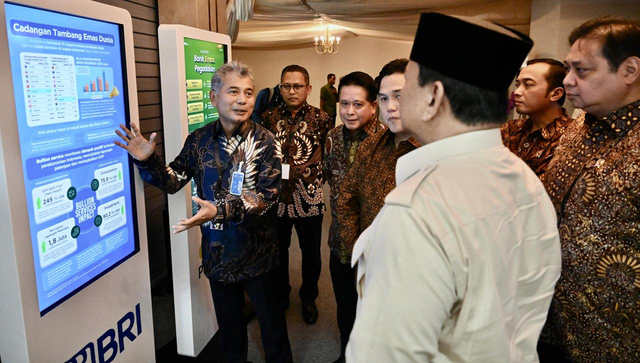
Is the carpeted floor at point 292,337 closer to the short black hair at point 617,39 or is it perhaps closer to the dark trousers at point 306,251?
the dark trousers at point 306,251

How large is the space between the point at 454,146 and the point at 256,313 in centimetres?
161

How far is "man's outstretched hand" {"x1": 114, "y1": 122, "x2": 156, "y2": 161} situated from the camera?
176 cm

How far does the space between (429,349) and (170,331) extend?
2.30m

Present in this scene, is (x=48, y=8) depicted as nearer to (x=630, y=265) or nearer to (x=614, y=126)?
(x=614, y=126)

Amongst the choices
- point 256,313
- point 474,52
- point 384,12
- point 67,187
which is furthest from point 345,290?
point 384,12

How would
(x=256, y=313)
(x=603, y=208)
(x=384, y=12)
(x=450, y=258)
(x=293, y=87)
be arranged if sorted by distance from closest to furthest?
(x=450, y=258) < (x=603, y=208) < (x=256, y=313) < (x=293, y=87) < (x=384, y=12)

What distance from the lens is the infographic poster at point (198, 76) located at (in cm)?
225

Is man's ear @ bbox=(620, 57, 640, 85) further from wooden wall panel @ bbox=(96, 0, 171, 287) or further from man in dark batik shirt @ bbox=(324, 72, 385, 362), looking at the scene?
wooden wall panel @ bbox=(96, 0, 171, 287)

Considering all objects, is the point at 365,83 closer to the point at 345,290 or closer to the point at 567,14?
the point at 345,290

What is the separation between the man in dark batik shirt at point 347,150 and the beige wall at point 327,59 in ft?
25.9

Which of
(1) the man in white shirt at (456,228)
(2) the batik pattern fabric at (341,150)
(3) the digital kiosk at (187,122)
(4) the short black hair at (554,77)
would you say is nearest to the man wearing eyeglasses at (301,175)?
(2) the batik pattern fabric at (341,150)

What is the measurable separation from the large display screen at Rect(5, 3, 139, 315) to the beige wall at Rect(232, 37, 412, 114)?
8809 millimetres

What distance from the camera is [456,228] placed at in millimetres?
772

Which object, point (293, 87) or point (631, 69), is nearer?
point (631, 69)
